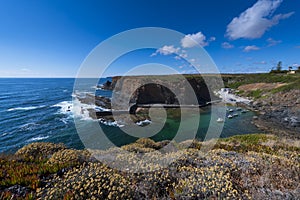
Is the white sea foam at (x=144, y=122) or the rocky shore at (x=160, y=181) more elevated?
the rocky shore at (x=160, y=181)

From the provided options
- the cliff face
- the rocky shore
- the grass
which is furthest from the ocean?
the grass

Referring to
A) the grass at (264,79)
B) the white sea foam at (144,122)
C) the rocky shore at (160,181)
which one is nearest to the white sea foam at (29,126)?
the white sea foam at (144,122)

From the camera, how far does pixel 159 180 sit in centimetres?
426

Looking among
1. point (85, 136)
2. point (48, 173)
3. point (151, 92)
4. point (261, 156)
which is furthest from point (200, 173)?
point (151, 92)

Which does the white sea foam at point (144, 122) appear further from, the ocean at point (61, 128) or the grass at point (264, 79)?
the grass at point (264, 79)

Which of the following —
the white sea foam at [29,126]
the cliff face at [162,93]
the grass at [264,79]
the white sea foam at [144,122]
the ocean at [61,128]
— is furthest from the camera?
the grass at [264,79]

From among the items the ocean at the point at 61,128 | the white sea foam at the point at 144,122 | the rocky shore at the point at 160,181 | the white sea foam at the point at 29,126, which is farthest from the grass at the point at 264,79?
the white sea foam at the point at 29,126

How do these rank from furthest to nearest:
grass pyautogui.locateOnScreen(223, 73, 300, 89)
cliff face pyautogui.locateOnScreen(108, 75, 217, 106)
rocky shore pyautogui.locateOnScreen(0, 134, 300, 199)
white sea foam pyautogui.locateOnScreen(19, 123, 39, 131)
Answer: grass pyautogui.locateOnScreen(223, 73, 300, 89), cliff face pyautogui.locateOnScreen(108, 75, 217, 106), white sea foam pyautogui.locateOnScreen(19, 123, 39, 131), rocky shore pyautogui.locateOnScreen(0, 134, 300, 199)

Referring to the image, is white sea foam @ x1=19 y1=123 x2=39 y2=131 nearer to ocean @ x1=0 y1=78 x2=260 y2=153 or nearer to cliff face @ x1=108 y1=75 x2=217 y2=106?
ocean @ x1=0 y1=78 x2=260 y2=153

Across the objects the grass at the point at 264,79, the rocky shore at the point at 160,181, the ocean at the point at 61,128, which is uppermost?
the grass at the point at 264,79

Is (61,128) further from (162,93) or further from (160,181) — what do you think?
(162,93)

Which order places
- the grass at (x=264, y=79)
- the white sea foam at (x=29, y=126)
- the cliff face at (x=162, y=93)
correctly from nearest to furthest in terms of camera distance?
the white sea foam at (x=29, y=126)
the cliff face at (x=162, y=93)
the grass at (x=264, y=79)

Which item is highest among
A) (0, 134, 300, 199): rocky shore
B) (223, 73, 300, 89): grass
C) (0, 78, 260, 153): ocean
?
(223, 73, 300, 89): grass

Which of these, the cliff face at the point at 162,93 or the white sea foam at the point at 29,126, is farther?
the cliff face at the point at 162,93
